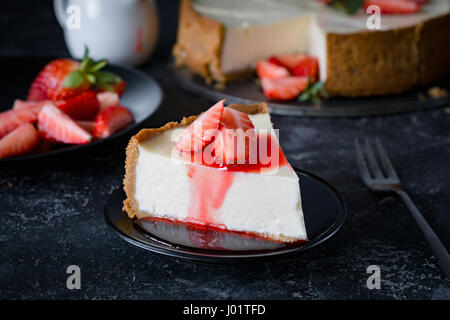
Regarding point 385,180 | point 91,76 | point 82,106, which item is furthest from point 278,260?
point 91,76

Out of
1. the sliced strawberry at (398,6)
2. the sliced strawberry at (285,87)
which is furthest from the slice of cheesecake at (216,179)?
the sliced strawberry at (398,6)

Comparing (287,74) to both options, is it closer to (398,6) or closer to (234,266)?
(398,6)

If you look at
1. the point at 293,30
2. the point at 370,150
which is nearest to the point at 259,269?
the point at 370,150

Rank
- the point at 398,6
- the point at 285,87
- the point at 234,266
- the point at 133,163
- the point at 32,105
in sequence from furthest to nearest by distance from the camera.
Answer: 1. the point at 398,6
2. the point at 285,87
3. the point at 32,105
4. the point at 133,163
5. the point at 234,266

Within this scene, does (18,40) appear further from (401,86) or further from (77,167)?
(401,86)

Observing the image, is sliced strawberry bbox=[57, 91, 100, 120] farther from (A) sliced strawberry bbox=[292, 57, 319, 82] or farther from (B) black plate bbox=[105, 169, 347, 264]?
(A) sliced strawberry bbox=[292, 57, 319, 82]
